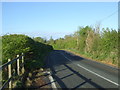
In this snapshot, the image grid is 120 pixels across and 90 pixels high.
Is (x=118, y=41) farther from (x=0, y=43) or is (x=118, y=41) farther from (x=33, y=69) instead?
(x=0, y=43)

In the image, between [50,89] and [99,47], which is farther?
[99,47]

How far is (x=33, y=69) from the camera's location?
1559 cm

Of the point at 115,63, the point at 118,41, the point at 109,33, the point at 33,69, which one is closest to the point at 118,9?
the point at 109,33

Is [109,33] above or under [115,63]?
above

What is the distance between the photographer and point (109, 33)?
2672 cm

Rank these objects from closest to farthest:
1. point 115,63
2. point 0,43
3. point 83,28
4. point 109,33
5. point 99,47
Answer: point 0,43, point 115,63, point 109,33, point 99,47, point 83,28

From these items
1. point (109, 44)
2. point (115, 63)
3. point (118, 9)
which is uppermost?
point (118, 9)

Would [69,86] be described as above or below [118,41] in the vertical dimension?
below

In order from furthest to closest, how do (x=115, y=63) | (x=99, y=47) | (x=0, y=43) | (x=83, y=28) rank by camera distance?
(x=83, y=28) → (x=99, y=47) → (x=115, y=63) → (x=0, y=43)

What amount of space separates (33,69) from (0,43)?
14.3 feet

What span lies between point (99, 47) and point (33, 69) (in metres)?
17.5

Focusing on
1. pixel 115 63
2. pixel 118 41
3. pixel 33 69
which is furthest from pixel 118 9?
pixel 33 69

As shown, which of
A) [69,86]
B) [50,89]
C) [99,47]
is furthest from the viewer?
[99,47]

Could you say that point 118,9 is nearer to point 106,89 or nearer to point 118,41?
point 118,41
